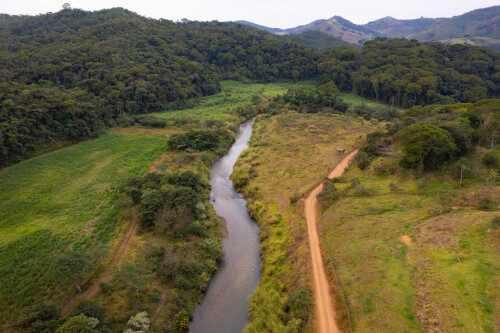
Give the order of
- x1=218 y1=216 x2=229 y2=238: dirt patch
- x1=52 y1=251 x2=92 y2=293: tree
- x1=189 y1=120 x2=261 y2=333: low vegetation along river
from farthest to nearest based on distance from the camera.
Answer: x1=218 y1=216 x2=229 y2=238: dirt patch → x1=189 y1=120 x2=261 y2=333: low vegetation along river → x1=52 y1=251 x2=92 y2=293: tree

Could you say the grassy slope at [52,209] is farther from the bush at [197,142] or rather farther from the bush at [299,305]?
the bush at [299,305]

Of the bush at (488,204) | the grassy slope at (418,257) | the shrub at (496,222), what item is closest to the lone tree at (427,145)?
the grassy slope at (418,257)

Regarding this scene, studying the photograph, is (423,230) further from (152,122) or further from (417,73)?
(417,73)

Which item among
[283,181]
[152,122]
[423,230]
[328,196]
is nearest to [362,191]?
[328,196]

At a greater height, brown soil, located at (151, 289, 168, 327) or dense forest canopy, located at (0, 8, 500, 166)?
dense forest canopy, located at (0, 8, 500, 166)

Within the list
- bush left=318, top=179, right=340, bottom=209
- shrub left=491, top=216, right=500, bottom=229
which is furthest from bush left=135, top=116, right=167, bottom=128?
shrub left=491, top=216, right=500, bottom=229

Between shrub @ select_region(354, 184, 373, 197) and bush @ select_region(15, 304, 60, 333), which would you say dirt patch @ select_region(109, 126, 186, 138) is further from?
bush @ select_region(15, 304, 60, 333)

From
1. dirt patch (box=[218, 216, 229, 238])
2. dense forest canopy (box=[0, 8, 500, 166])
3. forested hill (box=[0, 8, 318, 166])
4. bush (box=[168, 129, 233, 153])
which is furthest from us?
dense forest canopy (box=[0, 8, 500, 166])
